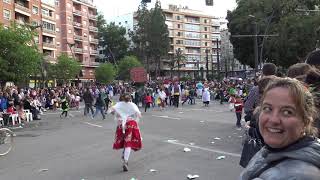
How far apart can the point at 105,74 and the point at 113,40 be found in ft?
60.7

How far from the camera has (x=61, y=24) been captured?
108m

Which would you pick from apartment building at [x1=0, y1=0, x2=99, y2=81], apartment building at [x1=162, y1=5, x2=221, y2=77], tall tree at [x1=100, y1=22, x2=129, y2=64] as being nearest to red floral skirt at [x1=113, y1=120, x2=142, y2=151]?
apartment building at [x1=0, y1=0, x2=99, y2=81]

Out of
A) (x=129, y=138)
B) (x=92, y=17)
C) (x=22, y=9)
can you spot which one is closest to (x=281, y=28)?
(x=129, y=138)

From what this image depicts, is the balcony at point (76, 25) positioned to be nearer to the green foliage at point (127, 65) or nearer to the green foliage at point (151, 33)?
the green foliage at point (151, 33)

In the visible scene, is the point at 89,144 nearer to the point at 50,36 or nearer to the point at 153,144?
the point at 153,144

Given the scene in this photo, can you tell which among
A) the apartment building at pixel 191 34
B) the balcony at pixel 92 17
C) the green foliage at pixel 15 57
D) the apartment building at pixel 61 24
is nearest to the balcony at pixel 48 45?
the apartment building at pixel 61 24

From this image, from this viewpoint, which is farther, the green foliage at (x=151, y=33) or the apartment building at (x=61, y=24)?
the green foliage at (x=151, y=33)

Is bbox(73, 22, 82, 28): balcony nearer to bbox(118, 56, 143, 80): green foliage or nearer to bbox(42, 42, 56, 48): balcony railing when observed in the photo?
bbox(118, 56, 143, 80): green foliage

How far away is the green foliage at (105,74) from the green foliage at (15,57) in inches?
2543

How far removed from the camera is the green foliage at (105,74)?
368ft

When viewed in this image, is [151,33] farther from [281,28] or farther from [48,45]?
[281,28]

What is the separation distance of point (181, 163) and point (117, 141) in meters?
1.41

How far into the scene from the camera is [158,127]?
20.3 m

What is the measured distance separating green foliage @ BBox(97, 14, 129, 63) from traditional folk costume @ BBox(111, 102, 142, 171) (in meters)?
117
